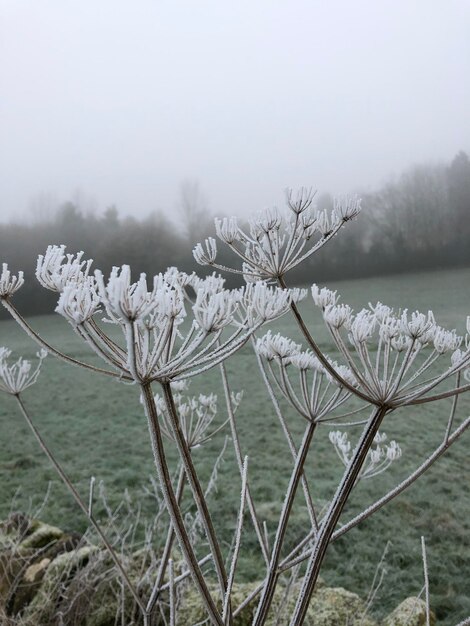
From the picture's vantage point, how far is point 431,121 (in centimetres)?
131

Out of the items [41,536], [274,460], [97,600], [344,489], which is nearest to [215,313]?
[344,489]

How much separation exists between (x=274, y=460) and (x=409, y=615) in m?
0.48

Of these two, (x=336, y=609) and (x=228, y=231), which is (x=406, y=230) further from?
(x=228, y=231)

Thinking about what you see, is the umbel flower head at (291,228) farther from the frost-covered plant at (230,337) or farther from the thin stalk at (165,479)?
the thin stalk at (165,479)

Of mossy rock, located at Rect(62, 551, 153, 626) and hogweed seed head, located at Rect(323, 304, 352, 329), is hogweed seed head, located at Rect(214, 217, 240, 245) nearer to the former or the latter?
hogweed seed head, located at Rect(323, 304, 352, 329)

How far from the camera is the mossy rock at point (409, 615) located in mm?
898

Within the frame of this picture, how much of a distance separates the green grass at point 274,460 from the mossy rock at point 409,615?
5 cm

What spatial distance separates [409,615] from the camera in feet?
2.95

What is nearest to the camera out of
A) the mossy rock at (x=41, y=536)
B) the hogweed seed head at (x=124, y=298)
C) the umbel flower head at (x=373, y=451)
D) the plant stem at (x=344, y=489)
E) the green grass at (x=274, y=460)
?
the hogweed seed head at (x=124, y=298)

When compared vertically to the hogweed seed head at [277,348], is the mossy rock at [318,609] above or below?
below

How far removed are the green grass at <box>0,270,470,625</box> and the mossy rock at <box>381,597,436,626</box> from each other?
0.15 feet

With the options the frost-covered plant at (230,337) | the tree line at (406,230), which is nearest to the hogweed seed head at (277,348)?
the frost-covered plant at (230,337)

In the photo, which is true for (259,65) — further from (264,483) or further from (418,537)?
(418,537)

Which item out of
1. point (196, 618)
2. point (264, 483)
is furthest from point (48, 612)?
point (264, 483)
